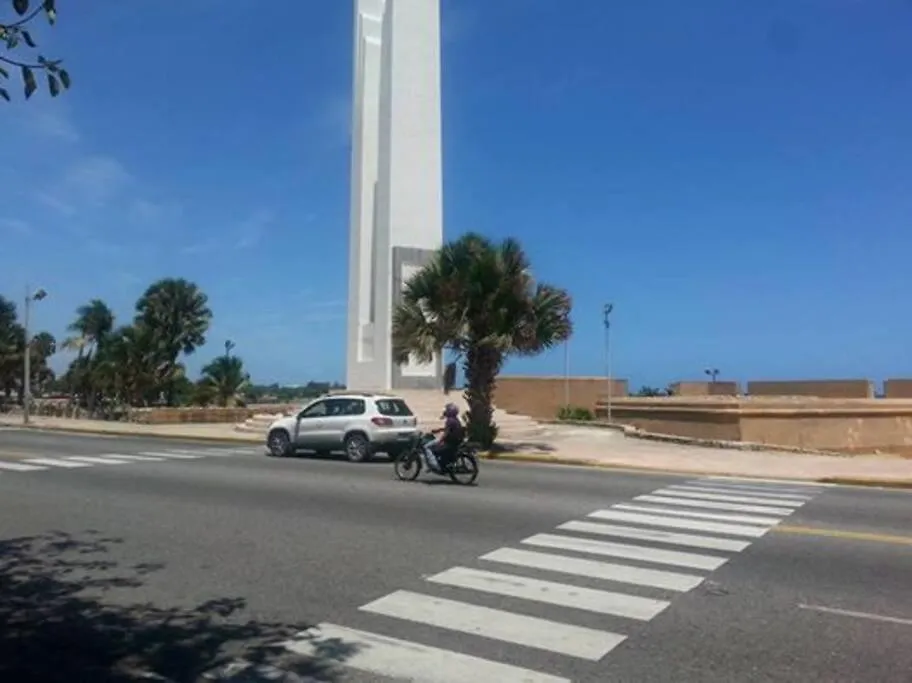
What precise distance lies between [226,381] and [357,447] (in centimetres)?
2837

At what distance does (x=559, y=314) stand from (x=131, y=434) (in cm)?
1746

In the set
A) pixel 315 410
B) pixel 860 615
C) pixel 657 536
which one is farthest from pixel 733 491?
pixel 315 410

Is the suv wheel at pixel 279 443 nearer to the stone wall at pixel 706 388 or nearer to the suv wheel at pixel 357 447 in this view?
the suv wheel at pixel 357 447

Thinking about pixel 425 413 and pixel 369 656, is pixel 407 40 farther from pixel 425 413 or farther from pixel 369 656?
pixel 369 656

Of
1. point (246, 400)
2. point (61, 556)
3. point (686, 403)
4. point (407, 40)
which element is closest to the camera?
point (61, 556)

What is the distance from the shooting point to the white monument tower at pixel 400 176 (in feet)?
113

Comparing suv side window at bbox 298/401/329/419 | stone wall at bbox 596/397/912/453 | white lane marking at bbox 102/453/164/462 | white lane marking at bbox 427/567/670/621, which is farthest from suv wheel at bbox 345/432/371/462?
stone wall at bbox 596/397/912/453

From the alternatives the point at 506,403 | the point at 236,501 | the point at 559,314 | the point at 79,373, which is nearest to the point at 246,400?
the point at 79,373

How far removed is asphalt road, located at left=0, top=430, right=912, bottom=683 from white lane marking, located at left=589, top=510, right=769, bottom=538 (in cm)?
7

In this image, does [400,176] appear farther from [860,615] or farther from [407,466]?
[860,615]

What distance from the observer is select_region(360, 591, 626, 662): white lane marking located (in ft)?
19.4

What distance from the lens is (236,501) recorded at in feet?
42.6

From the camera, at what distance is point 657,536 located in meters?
10.2

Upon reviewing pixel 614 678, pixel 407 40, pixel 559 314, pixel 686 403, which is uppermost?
pixel 407 40
